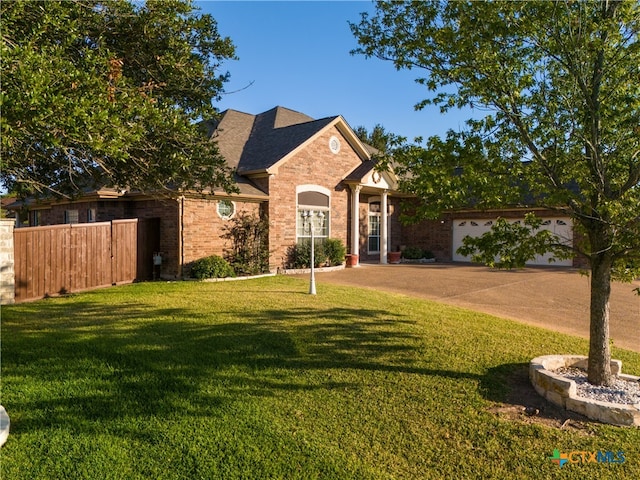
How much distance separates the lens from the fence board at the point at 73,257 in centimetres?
1088

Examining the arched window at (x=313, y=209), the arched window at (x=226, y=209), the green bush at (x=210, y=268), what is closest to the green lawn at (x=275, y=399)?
the green bush at (x=210, y=268)

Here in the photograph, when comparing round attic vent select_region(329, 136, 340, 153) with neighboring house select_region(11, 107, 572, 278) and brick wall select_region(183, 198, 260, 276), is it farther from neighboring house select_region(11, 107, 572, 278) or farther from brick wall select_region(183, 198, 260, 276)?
brick wall select_region(183, 198, 260, 276)

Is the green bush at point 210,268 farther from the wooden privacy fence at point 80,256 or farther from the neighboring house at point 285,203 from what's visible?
the wooden privacy fence at point 80,256

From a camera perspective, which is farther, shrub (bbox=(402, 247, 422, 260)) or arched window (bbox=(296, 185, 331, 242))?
shrub (bbox=(402, 247, 422, 260))

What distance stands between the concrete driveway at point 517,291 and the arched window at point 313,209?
2.18 metres

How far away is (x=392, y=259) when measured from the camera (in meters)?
21.2

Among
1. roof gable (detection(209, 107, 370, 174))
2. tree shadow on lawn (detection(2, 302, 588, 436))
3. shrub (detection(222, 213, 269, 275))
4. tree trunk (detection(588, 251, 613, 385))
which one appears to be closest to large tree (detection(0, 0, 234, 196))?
tree shadow on lawn (detection(2, 302, 588, 436))

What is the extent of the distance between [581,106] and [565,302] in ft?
24.2

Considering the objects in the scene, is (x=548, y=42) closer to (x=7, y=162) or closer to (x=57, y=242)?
(x=7, y=162)

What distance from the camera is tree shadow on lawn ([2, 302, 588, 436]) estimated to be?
4.66m

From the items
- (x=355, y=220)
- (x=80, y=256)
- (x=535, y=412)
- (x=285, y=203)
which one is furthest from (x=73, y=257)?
(x=535, y=412)

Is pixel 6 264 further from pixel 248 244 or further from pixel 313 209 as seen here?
pixel 313 209

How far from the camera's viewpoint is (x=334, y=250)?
706 inches

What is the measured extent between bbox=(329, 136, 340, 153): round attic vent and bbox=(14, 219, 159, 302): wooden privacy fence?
816cm
